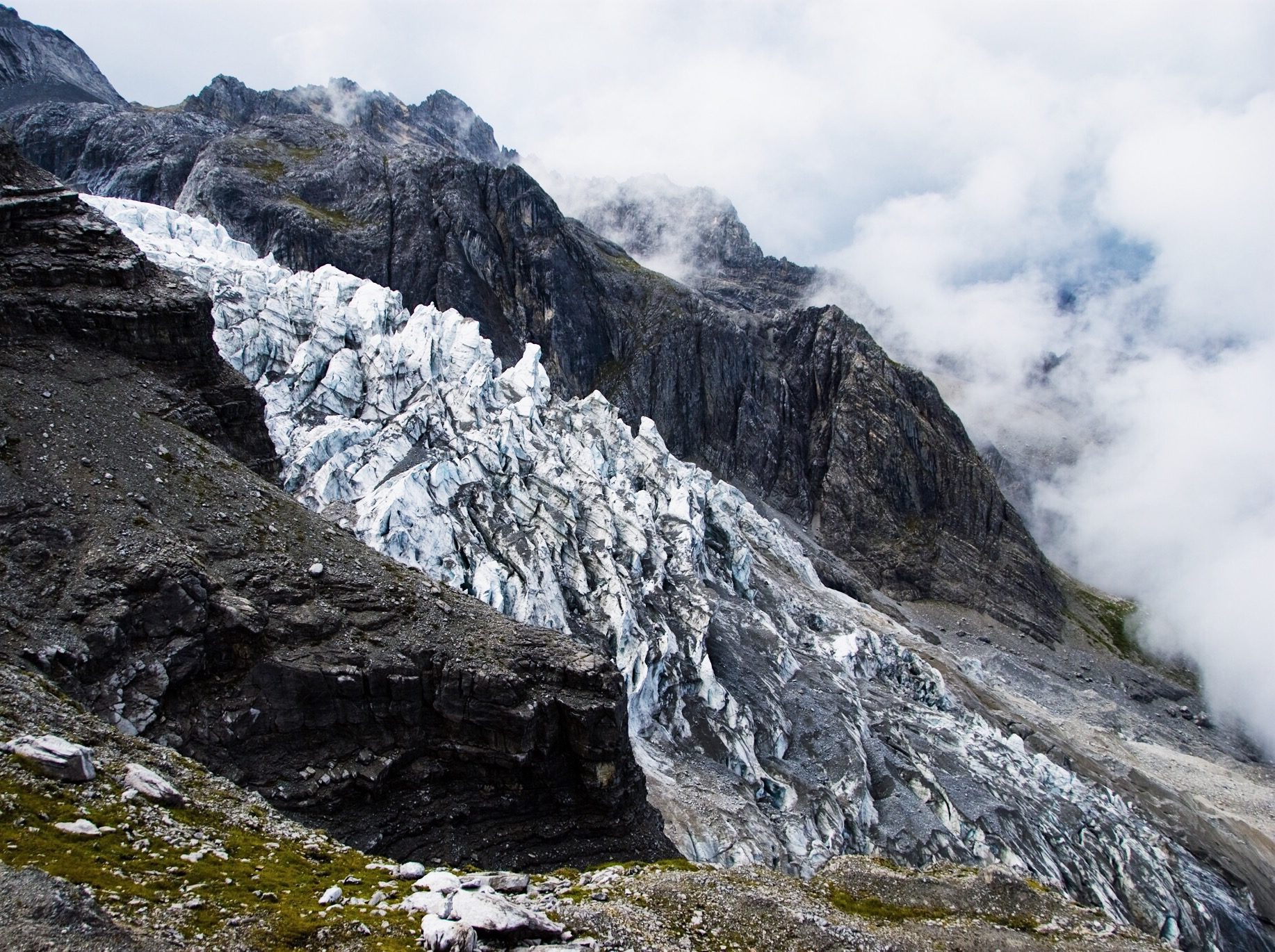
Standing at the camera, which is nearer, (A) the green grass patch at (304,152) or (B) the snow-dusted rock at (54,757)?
(B) the snow-dusted rock at (54,757)

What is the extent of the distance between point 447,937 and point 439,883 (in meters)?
3.90

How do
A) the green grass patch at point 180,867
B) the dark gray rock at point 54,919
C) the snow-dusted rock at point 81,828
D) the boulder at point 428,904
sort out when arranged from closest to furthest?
the dark gray rock at point 54,919 → the green grass patch at point 180,867 → the snow-dusted rock at point 81,828 → the boulder at point 428,904

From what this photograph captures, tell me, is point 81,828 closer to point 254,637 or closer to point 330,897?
point 330,897

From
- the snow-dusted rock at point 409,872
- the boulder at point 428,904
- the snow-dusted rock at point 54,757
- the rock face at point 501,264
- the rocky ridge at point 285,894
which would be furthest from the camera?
the rock face at point 501,264

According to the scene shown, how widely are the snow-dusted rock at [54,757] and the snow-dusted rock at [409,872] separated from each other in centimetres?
846

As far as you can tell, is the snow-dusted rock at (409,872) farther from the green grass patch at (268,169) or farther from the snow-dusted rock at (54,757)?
the green grass patch at (268,169)

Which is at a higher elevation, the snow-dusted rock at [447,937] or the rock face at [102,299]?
the rock face at [102,299]

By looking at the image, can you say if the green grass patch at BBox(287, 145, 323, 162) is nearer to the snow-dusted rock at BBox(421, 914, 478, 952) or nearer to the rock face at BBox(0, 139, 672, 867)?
the rock face at BBox(0, 139, 672, 867)

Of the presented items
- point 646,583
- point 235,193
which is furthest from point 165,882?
point 235,193

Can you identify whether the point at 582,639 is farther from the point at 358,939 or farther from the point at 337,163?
the point at 337,163

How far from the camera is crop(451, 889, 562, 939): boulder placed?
60.5ft

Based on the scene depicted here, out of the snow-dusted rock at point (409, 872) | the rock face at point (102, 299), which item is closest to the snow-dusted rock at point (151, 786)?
the snow-dusted rock at point (409, 872)

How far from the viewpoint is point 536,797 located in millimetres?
35438

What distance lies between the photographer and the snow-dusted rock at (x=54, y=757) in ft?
62.8
